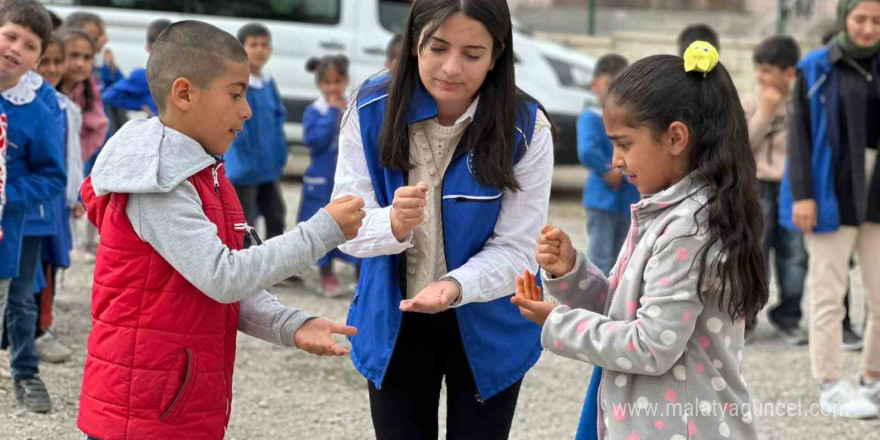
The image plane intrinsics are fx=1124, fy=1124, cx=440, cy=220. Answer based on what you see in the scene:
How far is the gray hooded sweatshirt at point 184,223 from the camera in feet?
7.93

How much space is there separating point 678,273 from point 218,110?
1088 mm

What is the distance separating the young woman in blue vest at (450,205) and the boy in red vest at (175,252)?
0.31m

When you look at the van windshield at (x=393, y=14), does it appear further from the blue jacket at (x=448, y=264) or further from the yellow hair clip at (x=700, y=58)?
the yellow hair clip at (x=700, y=58)

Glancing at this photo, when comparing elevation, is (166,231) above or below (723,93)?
A: below

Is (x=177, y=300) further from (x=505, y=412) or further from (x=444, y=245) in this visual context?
(x=505, y=412)

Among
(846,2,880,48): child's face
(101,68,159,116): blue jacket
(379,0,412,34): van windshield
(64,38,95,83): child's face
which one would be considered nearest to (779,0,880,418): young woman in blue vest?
(846,2,880,48): child's face

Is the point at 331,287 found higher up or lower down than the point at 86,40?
lower down

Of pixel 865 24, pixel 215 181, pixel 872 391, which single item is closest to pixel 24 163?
pixel 215 181

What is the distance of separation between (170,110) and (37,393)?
8.08 ft

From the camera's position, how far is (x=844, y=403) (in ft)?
16.9

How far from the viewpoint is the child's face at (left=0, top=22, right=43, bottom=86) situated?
4.25m

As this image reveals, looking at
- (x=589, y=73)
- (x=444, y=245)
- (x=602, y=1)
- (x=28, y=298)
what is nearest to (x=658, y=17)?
(x=602, y=1)

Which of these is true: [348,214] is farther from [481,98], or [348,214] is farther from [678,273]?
[678,273]

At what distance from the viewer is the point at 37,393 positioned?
15.0 ft
